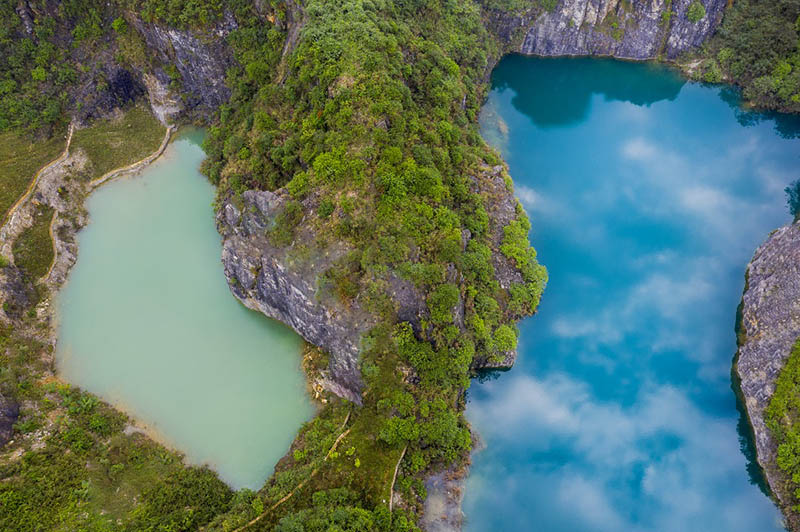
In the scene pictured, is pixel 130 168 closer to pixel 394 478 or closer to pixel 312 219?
pixel 312 219

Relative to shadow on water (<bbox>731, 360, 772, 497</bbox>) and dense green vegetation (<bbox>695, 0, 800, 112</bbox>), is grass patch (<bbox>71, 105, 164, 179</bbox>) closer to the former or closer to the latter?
shadow on water (<bbox>731, 360, 772, 497</bbox>)

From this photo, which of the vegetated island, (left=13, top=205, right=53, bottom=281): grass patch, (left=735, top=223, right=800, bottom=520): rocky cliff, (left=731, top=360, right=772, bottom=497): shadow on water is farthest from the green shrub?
Result: (left=13, top=205, right=53, bottom=281): grass patch

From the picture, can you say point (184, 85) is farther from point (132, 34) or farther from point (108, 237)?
point (108, 237)

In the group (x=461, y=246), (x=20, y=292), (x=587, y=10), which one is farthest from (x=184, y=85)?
(x=587, y=10)

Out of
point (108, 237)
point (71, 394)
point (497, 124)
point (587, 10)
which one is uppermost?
point (587, 10)

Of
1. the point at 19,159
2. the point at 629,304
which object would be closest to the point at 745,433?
the point at 629,304

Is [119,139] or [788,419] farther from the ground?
[119,139]
